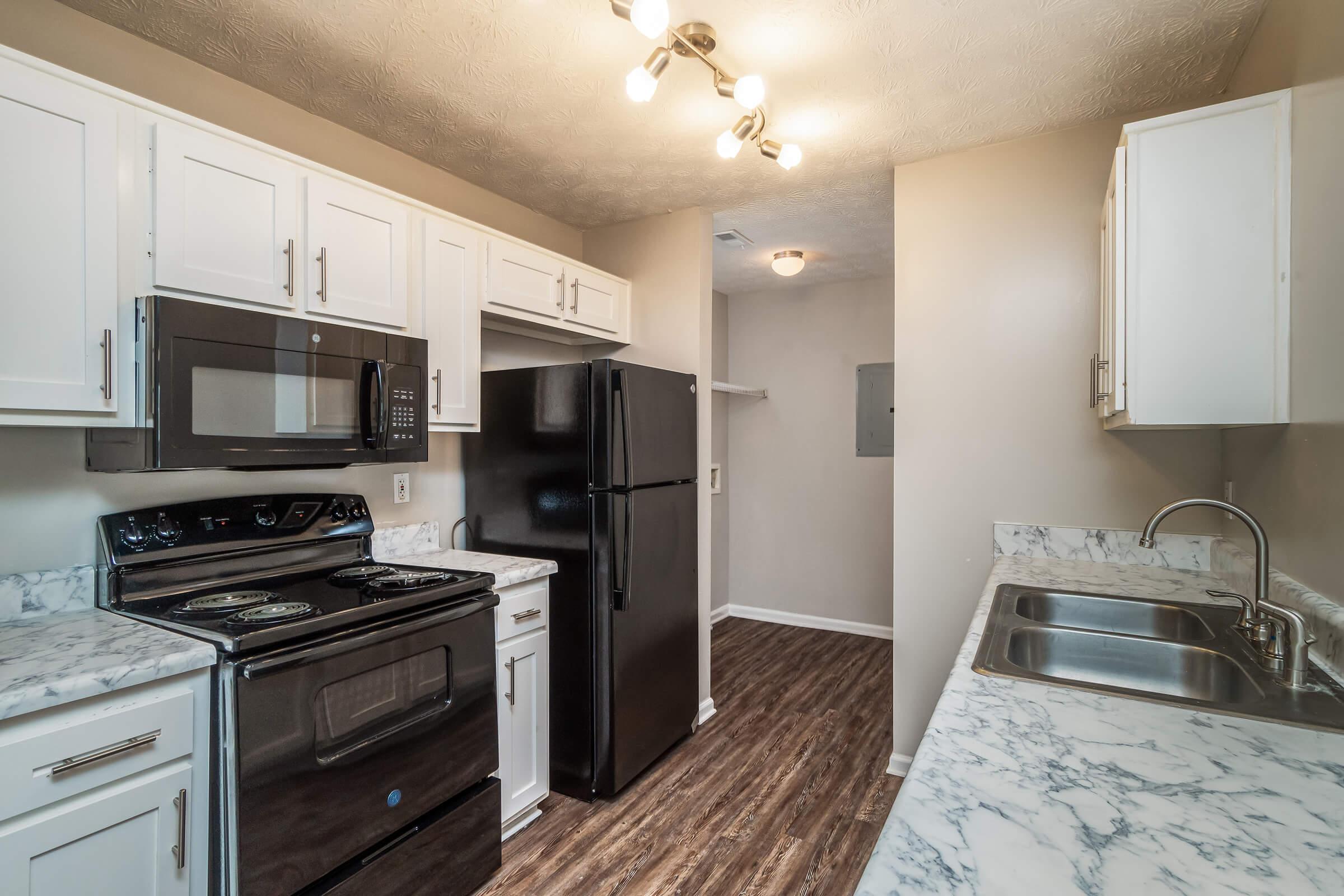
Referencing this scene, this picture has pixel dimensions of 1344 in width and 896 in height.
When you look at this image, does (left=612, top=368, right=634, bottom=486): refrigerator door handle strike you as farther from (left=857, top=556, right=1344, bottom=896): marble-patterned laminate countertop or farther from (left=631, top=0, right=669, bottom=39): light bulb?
(left=857, top=556, right=1344, bottom=896): marble-patterned laminate countertop

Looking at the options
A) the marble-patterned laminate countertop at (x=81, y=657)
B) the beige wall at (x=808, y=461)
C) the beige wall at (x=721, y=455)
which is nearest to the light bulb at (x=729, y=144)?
the marble-patterned laminate countertop at (x=81, y=657)

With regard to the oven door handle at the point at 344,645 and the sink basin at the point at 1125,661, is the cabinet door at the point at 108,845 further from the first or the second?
the sink basin at the point at 1125,661

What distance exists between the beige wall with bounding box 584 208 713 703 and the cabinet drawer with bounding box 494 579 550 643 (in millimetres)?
971

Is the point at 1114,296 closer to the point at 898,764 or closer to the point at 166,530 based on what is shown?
the point at 898,764

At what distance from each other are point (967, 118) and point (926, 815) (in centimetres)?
231

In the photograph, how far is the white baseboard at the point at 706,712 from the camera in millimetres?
3164

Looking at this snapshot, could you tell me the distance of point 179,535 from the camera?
6.03ft

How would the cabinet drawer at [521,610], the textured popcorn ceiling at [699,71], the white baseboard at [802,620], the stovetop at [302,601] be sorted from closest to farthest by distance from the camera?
the stovetop at [302,601]
the textured popcorn ceiling at [699,71]
the cabinet drawer at [521,610]
the white baseboard at [802,620]

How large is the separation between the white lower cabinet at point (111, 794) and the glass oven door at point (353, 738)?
0.09 metres

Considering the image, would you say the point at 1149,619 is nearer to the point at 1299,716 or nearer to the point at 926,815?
the point at 1299,716

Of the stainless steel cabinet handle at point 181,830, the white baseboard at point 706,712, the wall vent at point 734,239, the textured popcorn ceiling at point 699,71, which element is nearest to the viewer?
the stainless steel cabinet handle at point 181,830

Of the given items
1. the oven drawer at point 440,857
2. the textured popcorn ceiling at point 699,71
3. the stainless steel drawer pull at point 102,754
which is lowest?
the oven drawer at point 440,857

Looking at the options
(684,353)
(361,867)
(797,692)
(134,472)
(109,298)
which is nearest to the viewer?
(109,298)

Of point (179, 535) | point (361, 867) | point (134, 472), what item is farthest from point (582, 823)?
point (134, 472)
